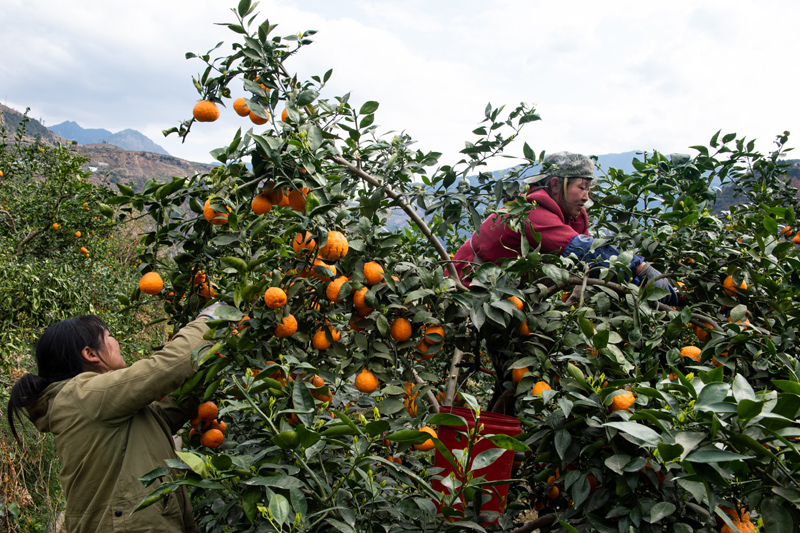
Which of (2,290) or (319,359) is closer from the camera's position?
(319,359)

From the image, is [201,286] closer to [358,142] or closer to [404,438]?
[358,142]

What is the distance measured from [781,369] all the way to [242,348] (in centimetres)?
124

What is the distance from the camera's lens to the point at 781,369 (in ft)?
3.73

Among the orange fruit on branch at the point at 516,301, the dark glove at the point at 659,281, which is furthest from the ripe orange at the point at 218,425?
the dark glove at the point at 659,281

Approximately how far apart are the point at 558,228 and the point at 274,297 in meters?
1.16

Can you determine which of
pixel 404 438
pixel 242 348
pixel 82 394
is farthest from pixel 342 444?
pixel 82 394

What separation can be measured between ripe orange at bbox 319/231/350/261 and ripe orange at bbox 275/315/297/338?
0.56 ft

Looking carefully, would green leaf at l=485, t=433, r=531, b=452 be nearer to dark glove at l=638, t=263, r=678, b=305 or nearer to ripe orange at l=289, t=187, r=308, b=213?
ripe orange at l=289, t=187, r=308, b=213

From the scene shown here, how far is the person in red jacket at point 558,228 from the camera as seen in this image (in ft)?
5.43

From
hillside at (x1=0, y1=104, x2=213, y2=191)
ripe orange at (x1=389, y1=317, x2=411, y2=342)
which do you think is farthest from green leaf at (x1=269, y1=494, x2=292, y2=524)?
hillside at (x1=0, y1=104, x2=213, y2=191)

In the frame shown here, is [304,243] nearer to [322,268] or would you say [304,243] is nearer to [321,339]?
[322,268]

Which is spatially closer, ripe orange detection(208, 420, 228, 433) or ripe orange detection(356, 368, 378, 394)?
ripe orange detection(356, 368, 378, 394)

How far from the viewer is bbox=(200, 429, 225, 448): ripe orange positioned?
1.46 meters

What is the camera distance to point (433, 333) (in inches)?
48.5
